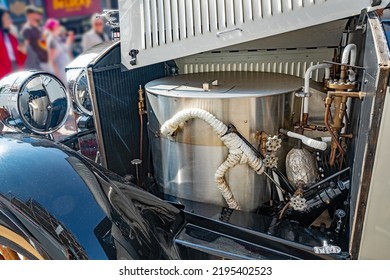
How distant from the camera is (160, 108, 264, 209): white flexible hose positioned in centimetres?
119

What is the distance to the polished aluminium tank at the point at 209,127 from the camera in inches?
47.7

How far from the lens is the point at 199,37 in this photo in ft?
4.30

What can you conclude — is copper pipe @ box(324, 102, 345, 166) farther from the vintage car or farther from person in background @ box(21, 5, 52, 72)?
person in background @ box(21, 5, 52, 72)

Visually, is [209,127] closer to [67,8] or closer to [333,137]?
[333,137]

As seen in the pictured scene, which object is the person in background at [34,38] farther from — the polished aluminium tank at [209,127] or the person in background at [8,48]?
the polished aluminium tank at [209,127]

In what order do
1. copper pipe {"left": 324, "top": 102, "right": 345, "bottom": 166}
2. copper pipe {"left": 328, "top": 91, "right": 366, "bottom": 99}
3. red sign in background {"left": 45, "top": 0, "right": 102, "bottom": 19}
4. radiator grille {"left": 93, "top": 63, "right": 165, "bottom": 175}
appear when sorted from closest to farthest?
red sign in background {"left": 45, "top": 0, "right": 102, "bottom": 19}, copper pipe {"left": 328, "top": 91, "right": 366, "bottom": 99}, copper pipe {"left": 324, "top": 102, "right": 345, "bottom": 166}, radiator grille {"left": 93, "top": 63, "right": 165, "bottom": 175}

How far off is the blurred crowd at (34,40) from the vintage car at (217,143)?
0.28m

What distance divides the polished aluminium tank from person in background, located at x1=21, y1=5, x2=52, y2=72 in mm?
484

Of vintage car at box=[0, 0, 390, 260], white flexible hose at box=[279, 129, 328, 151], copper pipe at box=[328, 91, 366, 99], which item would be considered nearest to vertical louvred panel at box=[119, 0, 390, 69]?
vintage car at box=[0, 0, 390, 260]

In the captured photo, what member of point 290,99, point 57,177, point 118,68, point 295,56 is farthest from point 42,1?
point 295,56

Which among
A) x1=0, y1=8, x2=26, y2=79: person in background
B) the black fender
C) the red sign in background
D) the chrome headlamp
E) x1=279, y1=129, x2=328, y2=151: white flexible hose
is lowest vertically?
the black fender
